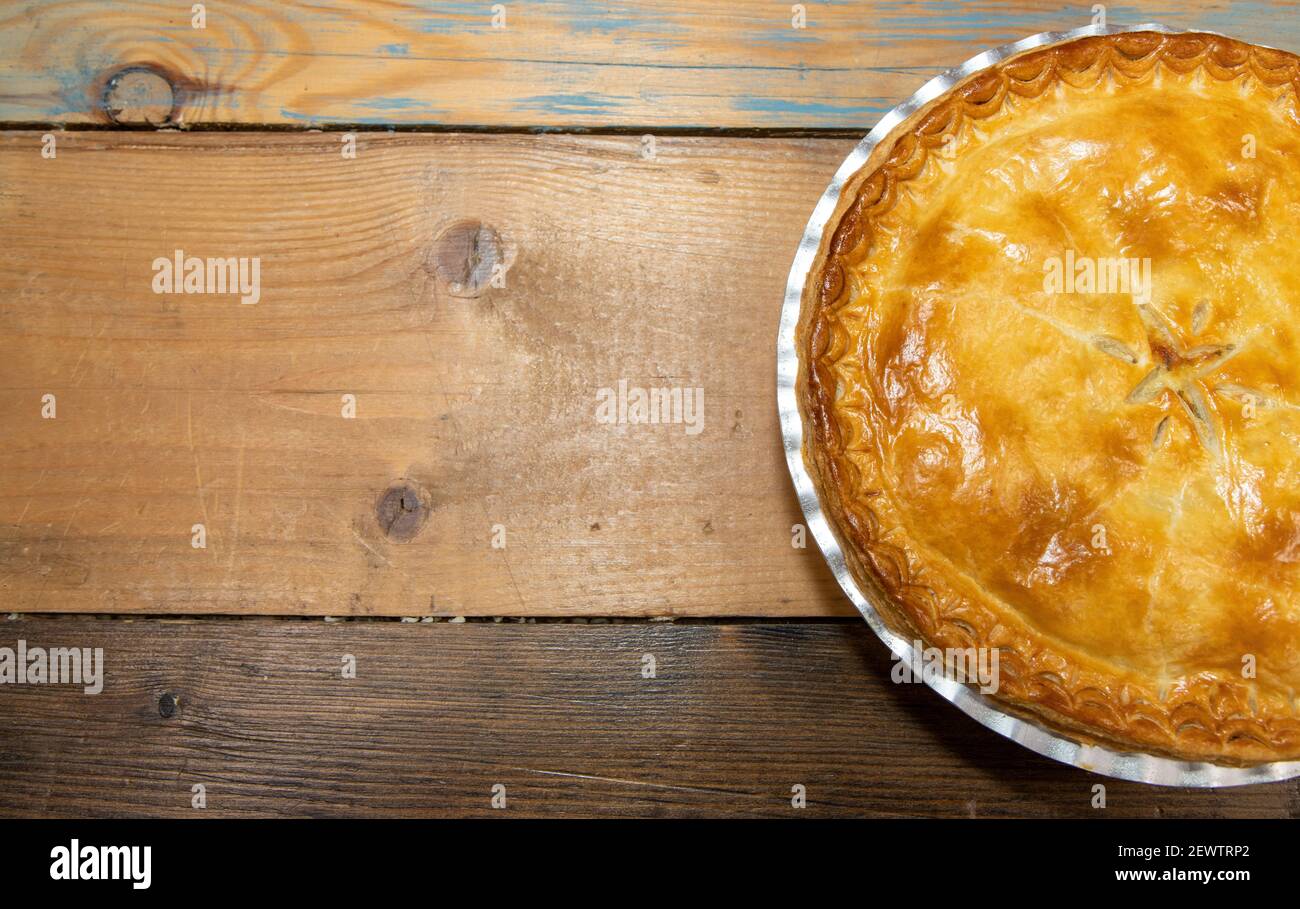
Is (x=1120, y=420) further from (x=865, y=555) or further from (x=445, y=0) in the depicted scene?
(x=445, y=0)

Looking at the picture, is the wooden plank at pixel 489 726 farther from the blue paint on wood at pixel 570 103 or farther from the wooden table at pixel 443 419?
the blue paint on wood at pixel 570 103

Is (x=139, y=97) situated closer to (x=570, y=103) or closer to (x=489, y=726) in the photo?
(x=570, y=103)

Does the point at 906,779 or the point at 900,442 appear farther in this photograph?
the point at 906,779

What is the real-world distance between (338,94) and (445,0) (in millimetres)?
306

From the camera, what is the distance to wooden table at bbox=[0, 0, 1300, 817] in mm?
1840

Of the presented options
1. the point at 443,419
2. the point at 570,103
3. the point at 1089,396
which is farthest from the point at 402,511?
the point at 1089,396

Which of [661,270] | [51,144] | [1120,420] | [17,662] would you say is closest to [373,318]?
[661,270]

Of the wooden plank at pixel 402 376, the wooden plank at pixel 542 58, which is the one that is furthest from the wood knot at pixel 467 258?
the wooden plank at pixel 542 58

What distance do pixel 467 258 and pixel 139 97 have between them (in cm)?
80

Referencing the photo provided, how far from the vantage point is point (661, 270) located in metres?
1.88

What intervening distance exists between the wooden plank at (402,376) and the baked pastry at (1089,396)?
15.9 inches

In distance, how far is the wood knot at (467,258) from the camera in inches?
74.2

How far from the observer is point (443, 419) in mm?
1871

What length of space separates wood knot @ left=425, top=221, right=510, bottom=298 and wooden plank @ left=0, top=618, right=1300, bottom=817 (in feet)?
2.37
